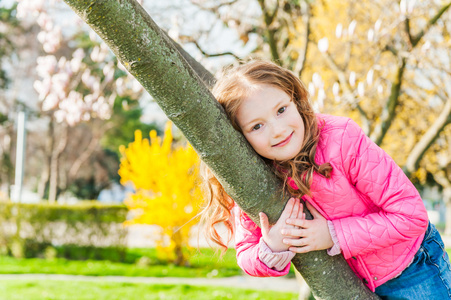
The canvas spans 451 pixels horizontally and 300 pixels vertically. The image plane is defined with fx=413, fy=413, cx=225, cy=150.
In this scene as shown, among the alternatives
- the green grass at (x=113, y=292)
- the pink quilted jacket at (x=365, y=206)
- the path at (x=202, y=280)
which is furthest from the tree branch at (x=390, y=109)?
the path at (x=202, y=280)

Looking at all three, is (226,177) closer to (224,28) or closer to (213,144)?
(213,144)

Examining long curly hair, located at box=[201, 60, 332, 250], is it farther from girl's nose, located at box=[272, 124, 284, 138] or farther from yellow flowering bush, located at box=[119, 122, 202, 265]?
yellow flowering bush, located at box=[119, 122, 202, 265]

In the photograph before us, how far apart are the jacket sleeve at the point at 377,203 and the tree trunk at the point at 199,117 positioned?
11 centimetres

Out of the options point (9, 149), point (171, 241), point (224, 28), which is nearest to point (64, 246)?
point (171, 241)

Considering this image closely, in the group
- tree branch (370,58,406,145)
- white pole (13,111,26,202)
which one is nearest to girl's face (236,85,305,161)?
tree branch (370,58,406,145)

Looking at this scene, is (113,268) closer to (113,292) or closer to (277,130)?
(113,292)

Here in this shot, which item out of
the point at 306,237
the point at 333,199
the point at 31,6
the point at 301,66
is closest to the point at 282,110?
the point at 333,199

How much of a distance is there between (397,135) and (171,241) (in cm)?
700

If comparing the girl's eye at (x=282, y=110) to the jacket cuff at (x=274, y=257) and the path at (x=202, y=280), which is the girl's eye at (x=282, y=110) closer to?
the jacket cuff at (x=274, y=257)

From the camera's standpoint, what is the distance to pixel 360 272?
1.60 metres

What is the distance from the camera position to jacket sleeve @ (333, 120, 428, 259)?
4.56 ft

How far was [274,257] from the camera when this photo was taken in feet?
4.80

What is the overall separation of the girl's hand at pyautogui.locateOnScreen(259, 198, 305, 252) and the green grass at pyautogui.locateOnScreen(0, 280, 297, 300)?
438 centimetres

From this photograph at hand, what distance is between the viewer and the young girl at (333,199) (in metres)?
1.41
